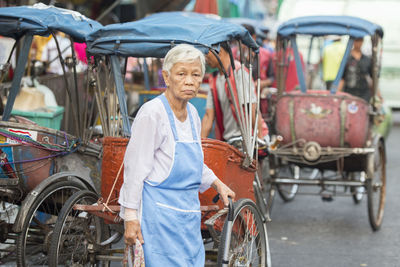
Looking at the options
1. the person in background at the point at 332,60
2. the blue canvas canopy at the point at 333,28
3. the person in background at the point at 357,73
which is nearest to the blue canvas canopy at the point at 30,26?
the blue canvas canopy at the point at 333,28

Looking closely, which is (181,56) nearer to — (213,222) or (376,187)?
(213,222)

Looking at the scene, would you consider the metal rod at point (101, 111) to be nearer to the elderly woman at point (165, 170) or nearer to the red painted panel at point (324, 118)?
the elderly woman at point (165, 170)

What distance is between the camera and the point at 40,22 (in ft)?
17.0

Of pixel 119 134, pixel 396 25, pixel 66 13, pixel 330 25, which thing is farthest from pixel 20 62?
pixel 396 25

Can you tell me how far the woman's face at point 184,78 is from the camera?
3.55 metres

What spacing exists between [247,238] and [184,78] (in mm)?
1412

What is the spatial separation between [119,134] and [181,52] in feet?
6.01

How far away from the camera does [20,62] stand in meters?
5.33

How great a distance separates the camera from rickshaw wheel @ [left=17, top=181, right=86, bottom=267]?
454 cm

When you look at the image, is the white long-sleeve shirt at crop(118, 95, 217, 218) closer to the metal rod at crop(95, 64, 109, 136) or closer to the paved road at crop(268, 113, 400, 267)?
the metal rod at crop(95, 64, 109, 136)

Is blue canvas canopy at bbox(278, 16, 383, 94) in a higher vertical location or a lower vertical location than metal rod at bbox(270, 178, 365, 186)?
higher

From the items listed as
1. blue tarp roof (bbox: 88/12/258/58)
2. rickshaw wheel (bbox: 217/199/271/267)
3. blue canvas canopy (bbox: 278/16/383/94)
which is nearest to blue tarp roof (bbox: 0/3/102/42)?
blue tarp roof (bbox: 88/12/258/58)

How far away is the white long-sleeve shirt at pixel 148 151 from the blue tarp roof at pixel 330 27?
4244 millimetres

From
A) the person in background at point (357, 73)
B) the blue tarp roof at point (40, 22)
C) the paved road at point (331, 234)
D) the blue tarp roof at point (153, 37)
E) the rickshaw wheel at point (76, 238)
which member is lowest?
the paved road at point (331, 234)
